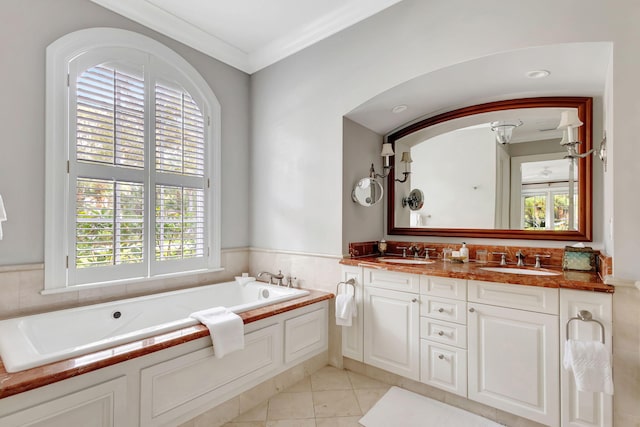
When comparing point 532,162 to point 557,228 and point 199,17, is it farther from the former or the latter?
point 199,17

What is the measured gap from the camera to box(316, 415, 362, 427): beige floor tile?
1.93 m

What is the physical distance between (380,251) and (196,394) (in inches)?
75.0

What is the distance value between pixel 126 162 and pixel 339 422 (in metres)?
2.44

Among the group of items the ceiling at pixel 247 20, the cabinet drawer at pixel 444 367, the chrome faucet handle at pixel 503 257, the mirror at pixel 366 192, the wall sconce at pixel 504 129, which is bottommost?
the cabinet drawer at pixel 444 367

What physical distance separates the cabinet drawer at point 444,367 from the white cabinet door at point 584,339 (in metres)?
0.52

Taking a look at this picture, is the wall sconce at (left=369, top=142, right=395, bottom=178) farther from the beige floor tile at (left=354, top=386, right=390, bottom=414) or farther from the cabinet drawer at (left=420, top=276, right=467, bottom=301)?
the beige floor tile at (left=354, top=386, right=390, bottom=414)

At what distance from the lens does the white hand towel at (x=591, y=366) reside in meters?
1.51

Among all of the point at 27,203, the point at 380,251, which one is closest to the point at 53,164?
the point at 27,203

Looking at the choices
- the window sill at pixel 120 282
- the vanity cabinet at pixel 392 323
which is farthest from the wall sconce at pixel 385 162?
the window sill at pixel 120 282

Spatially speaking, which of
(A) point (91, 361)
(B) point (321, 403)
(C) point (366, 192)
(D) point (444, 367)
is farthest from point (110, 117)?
(D) point (444, 367)

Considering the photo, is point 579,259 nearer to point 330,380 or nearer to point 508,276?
point 508,276

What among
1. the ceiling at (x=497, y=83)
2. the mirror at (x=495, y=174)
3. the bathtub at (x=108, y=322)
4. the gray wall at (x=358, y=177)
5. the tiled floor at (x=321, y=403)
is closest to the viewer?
the bathtub at (x=108, y=322)

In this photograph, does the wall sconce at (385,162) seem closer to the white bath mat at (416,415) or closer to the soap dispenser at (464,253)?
the soap dispenser at (464,253)

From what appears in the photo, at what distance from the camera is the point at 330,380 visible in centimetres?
248
